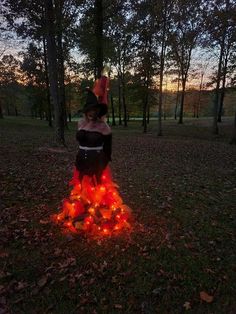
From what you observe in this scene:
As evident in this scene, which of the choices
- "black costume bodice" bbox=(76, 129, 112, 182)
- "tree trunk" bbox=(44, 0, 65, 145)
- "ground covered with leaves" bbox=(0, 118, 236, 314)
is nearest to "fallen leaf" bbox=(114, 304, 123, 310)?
"ground covered with leaves" bbox=(0, 118, 236, 314)

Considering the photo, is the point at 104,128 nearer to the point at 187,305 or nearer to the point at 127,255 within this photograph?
the point at 127,255

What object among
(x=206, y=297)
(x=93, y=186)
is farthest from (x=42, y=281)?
(x=206, y=297)

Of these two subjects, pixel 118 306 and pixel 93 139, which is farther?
pixel 93 139

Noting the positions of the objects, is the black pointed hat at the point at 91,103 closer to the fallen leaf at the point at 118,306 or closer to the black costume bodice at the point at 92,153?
the black costume bodice at the point at 92,153

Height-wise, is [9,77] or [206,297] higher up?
[9,77]

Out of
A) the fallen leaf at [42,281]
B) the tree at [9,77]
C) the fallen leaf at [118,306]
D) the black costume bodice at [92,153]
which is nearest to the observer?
the fallen leaf at [118,306]

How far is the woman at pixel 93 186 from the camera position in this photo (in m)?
5.12

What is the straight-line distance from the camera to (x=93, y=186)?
5.55 metres

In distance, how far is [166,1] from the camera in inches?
749

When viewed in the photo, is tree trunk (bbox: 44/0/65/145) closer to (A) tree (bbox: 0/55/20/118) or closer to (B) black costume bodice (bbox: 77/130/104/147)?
(B) black costume bodice (bbox: 77/130/104/147)

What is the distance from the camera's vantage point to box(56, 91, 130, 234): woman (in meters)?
5.12

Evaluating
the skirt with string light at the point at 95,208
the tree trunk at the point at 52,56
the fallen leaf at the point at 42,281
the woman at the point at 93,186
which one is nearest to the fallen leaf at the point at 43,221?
the woman at the point at 93,186

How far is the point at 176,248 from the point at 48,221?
9.01 feet

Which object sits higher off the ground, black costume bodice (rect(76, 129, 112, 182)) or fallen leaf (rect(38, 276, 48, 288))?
black costume bodice (rect(76, 129, 112, 182))
